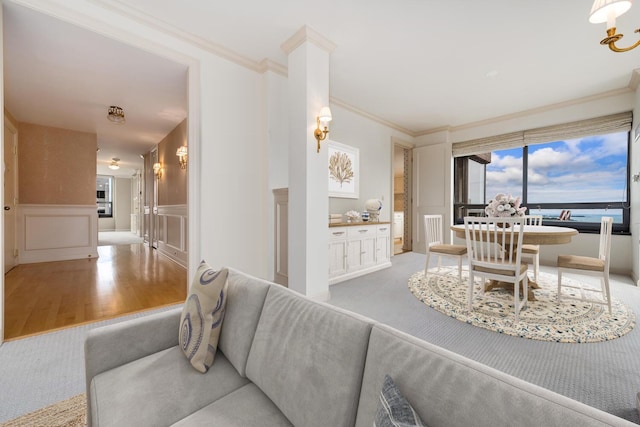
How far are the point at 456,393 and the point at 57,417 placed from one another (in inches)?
73.7

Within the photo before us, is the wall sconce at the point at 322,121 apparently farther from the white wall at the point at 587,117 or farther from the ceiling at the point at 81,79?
the white wall at the point at 587,117

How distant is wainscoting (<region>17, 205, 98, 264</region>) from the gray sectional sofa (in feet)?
18.1

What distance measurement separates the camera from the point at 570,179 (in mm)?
4676

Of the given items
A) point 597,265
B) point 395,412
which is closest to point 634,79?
point 597,265

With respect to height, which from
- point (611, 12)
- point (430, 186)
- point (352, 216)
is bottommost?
point (352, 216)

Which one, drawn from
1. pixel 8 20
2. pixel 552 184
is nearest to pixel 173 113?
pixel 8 20

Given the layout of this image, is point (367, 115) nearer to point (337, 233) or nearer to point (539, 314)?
point (337, 233)

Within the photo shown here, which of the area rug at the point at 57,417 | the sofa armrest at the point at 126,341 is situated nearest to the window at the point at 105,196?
the area rug at the point at 57,417

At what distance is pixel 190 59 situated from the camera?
282 centimetres

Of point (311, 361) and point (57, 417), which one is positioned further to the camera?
point (57, 417)

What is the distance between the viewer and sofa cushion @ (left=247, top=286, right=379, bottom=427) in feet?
2.51

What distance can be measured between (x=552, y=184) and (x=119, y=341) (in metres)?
6.35

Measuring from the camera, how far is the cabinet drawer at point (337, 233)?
11.7 ft

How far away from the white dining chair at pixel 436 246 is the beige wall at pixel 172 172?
4048mm
